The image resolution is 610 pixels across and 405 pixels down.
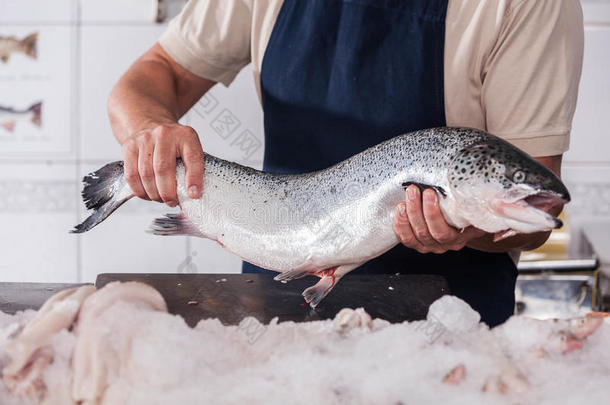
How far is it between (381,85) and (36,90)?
1874mm

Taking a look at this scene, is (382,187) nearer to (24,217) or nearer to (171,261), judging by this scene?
(171,261)

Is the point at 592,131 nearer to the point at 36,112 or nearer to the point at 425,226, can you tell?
the point at 425,226

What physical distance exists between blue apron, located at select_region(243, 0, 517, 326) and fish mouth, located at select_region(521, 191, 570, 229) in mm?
489

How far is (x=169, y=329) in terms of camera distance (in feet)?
2.47

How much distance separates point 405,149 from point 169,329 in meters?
0.55

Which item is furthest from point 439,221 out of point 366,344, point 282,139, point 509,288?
point 282,139

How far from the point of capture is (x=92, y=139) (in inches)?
107

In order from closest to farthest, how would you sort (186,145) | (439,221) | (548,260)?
(439,221) < (186,145) < (548,260)

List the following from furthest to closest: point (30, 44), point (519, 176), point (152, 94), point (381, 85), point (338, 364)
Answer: point (30, 44)
point (152, 94)
point (381, 85)
point (519, 176)
point (338, 364)

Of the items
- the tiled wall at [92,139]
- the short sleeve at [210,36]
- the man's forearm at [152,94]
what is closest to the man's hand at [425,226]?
the man's forearm at [152,94]

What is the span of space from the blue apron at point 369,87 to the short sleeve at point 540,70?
0.52ft

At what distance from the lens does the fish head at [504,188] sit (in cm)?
94

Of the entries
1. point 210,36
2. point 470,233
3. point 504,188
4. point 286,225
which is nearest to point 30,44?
point 210,36

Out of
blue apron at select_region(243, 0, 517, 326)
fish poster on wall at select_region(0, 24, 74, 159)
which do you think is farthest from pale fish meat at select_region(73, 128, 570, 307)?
fish poster on wall at select_region(0, 24, 74, 159)
